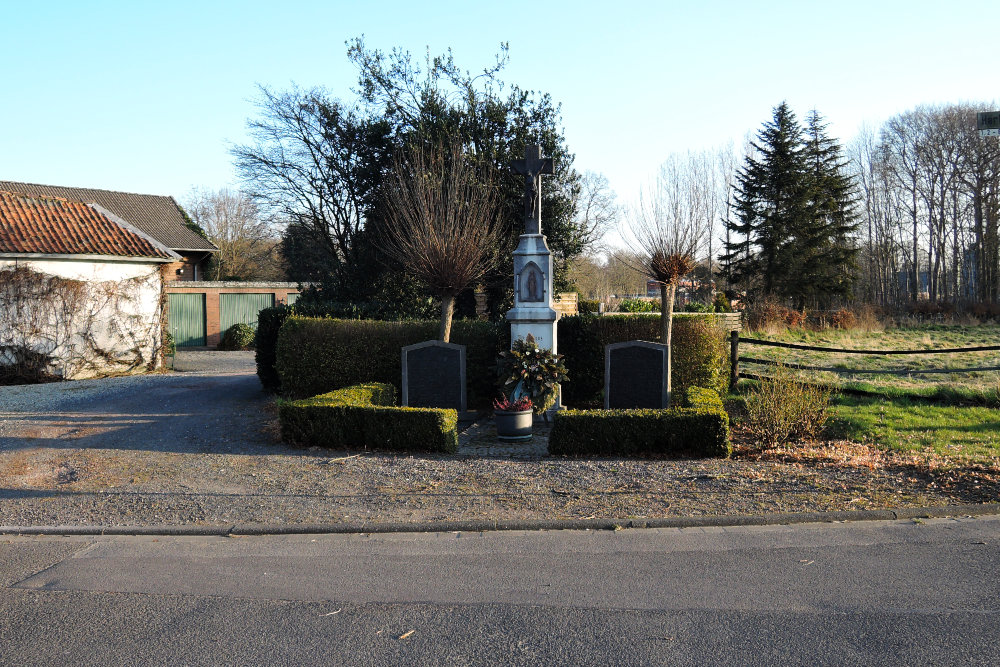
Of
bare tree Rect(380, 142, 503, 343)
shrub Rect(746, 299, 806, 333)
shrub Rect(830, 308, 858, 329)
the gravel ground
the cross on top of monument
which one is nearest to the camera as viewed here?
the gravel ground

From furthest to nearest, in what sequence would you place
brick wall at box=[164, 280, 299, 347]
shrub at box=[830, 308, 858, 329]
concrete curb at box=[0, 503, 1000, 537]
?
shrub at box=[830, 308, 858, 329]
brick wall at box=[164, 280, 299, 347]
concrete curb at box=[0, 503, 1000, 537]

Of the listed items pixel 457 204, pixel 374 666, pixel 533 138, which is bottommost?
pixel 374 666

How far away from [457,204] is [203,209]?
4331 centimetres

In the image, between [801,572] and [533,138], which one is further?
[533,138]

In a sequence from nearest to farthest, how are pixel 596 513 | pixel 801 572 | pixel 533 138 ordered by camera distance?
pixel 801 572 → pixel 596 513 → pixel 533 138

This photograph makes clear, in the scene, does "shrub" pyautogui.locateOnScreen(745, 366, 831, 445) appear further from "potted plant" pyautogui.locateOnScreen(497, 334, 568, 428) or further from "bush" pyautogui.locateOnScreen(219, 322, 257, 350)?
"bush" pyautogui.locateOnScreen(219, 322, 257, 350)

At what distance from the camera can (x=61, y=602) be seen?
4961mm

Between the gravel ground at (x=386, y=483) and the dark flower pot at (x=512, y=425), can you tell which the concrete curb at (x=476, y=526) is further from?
the dark flower pot at (x=512, y=425)

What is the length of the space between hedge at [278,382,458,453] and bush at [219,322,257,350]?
21.1 m

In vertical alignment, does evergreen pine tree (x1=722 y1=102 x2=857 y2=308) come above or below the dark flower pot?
above

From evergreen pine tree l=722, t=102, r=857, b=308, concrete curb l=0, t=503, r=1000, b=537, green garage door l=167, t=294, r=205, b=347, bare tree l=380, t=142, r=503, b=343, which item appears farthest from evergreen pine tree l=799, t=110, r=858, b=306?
concrete curb l=0, t=503, r=1000, b=537

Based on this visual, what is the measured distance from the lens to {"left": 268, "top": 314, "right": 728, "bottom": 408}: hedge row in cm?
1376

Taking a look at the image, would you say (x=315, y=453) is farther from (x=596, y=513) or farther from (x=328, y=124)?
(x=328, y=124)

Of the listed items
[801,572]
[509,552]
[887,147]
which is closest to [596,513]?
[509,552]
